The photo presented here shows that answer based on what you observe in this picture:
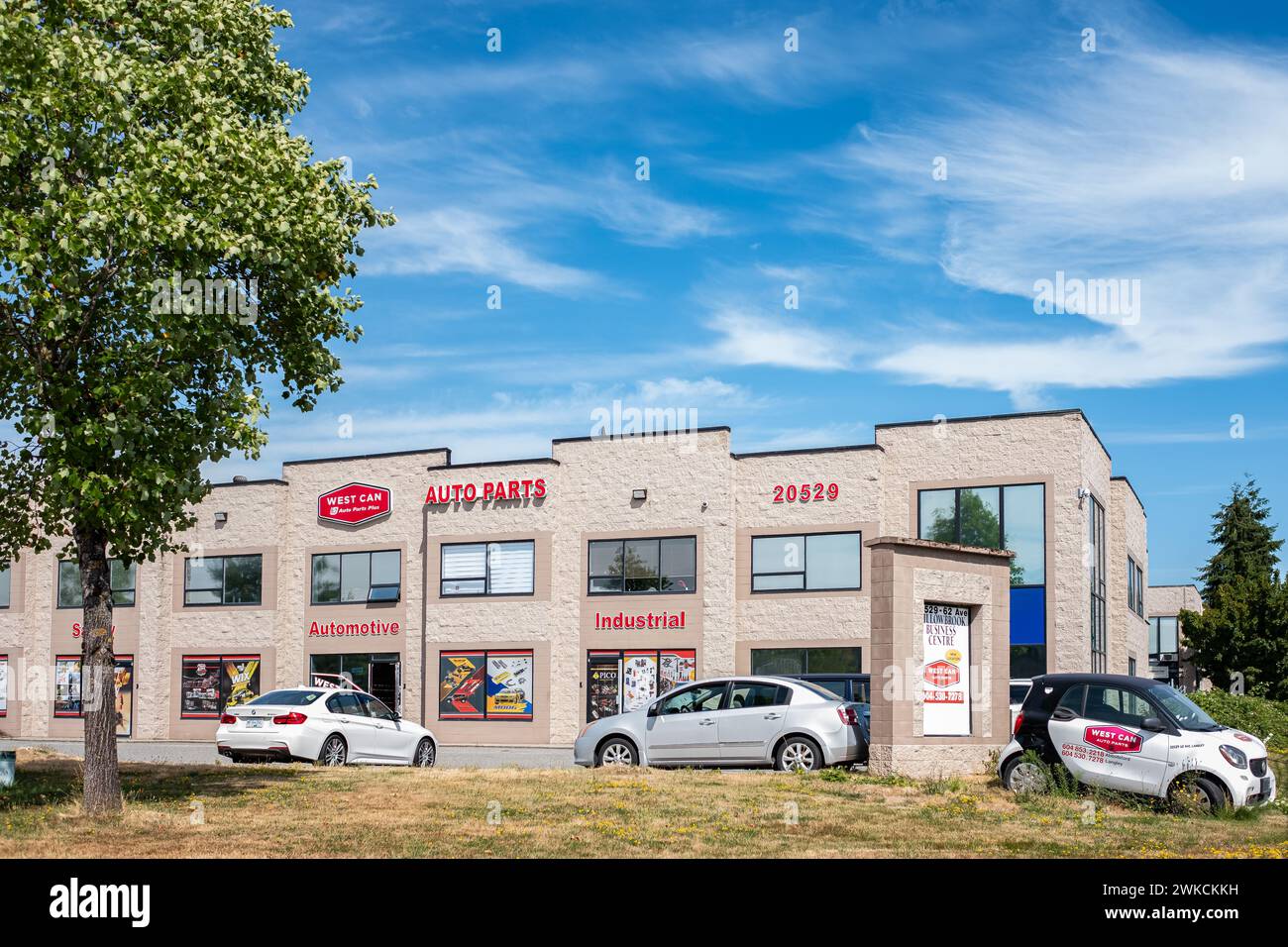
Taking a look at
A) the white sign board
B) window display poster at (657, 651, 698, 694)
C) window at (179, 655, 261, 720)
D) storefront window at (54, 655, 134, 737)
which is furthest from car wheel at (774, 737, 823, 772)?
storefront window at (54, 655, 134, 737)

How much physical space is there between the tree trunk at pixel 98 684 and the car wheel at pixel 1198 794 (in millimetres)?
11692

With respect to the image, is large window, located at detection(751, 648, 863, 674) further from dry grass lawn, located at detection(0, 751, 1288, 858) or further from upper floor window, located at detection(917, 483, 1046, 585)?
dry grass lawn, located at detection(0, 751, 1288, 858)

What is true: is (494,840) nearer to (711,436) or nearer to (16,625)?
(711,436)

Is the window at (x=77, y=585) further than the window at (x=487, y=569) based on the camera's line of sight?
Yes

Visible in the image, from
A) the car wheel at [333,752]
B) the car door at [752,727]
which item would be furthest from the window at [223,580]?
the car door at [752,727]

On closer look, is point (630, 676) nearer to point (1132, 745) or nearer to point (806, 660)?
point (806, 660)

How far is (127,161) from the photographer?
45.4ft

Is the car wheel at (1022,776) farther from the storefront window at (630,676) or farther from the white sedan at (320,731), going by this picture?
the storefront window at (630,676)

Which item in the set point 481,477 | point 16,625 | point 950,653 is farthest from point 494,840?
point 16,625

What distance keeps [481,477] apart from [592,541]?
3.89 m

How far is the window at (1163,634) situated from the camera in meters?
66.9

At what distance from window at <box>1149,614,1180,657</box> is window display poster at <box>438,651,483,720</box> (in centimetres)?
4131

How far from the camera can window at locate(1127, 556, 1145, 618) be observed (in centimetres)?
4234

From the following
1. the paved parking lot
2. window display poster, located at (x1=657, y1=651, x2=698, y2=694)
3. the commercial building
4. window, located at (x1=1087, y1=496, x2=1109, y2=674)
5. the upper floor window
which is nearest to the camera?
the paved parking lot
